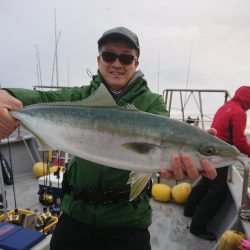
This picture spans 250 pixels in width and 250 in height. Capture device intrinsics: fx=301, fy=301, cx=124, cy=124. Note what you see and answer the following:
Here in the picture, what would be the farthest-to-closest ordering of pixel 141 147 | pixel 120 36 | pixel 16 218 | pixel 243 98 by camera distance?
pixel 243 98, pixel 16 218, pixel 120 36, pixel 141 147

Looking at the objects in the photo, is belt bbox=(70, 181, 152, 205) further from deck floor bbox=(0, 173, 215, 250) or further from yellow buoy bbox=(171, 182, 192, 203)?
yellow buoy bbox=(171, 182, 192, 203)

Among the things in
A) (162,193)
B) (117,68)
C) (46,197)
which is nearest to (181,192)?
(162,193)

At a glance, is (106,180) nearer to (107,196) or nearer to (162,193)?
(107,196)

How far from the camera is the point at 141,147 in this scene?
2324 millimetres

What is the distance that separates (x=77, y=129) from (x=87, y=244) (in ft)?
3.91

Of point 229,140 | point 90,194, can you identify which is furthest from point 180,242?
point 90,194

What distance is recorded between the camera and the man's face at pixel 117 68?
2963mm

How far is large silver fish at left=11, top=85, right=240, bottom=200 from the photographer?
233 cm

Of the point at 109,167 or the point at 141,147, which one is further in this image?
the point at 109,167

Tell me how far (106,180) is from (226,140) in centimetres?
380

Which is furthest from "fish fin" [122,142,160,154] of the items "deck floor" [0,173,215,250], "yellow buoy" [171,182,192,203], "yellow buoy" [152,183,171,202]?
"yellow buoy" [152,183,171,202]

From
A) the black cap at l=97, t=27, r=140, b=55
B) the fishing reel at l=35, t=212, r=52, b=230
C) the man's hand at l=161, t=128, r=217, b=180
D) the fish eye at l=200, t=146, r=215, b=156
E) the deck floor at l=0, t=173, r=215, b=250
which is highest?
the black cap at l=97, t=27, r=140, b=55

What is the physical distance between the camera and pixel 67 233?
292 centimetres

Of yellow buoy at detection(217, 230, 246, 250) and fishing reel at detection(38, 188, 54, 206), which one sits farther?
fishing reel at detection(38, 188, 54, 206)
